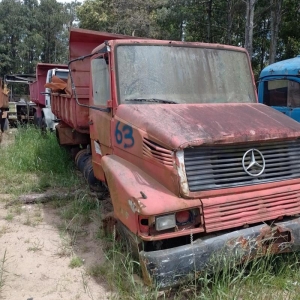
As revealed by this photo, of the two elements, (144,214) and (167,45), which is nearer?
(144,214)

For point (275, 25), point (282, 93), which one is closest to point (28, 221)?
point (282, 93)

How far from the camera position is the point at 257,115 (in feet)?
13.5

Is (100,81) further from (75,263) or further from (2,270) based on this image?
(2,270)

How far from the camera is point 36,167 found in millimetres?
7887

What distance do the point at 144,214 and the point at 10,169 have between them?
5.45 meters

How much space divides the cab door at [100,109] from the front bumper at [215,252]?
189 centimetres

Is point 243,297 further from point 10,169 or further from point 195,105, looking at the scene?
point 10,169

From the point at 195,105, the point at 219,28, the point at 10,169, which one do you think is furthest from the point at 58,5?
the point at 195,105

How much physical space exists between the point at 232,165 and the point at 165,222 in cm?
84

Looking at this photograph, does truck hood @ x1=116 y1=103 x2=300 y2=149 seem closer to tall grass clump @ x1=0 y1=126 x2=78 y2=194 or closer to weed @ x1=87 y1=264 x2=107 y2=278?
weed @ x1=87 y1=264 x2=107 y2=278

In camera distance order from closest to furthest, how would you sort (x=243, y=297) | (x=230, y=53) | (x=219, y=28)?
(x=243, y=297) < (x=230, y=53) < (x=219, y=28)

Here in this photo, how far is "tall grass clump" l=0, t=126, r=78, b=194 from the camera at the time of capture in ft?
22.6

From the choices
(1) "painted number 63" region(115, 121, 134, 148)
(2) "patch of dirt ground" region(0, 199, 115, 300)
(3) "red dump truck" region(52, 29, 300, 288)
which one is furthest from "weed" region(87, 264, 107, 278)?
(1) "painted number 63" region(115, 121, 134, 148)

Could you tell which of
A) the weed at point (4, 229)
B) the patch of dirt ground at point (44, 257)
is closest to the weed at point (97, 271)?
the patch of dirt ground at point (44, 257)
